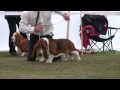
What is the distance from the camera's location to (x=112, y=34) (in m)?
8.18

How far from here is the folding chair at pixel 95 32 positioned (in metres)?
7.60

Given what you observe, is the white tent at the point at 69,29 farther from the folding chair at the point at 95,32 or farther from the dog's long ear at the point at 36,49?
the dog's long ear at the point at 36,49

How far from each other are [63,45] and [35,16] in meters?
0.60

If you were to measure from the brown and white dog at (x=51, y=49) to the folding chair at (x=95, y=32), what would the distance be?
215 centimetres

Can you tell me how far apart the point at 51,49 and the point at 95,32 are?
112 inches

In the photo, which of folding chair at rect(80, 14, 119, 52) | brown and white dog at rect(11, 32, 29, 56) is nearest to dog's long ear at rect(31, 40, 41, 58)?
brown and white dog at rect(11, 32, 29, 56)

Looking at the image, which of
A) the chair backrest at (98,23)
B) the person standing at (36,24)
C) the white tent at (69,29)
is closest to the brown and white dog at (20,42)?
the person standing at (36,24)

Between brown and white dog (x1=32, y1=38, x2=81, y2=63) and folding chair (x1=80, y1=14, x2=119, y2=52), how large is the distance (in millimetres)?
2150

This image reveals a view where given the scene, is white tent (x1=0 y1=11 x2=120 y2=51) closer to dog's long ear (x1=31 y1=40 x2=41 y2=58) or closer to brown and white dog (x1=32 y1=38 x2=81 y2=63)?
brown and white dog (x1=32 y1=38 x2=81 y2=63)

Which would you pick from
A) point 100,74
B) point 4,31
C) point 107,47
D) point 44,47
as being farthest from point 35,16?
point 107,47

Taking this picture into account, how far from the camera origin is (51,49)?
5148 millimetres

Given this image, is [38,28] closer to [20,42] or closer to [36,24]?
[36,24]

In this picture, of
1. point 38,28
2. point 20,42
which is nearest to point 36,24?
point 38,28
